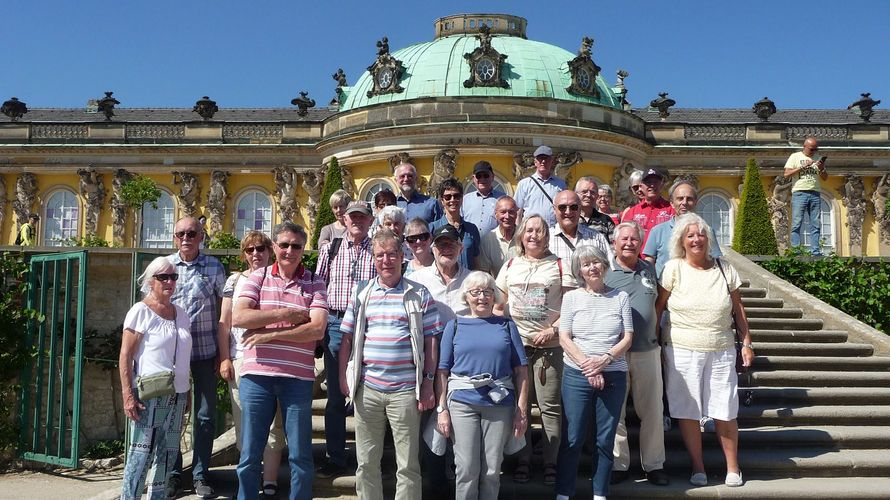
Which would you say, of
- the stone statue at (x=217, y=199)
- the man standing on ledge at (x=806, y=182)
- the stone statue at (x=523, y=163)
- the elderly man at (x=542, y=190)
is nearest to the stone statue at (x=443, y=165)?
the stone statue at (x=523, y=163)

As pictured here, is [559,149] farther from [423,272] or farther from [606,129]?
[423,272]

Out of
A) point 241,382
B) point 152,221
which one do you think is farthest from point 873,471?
point 152,221

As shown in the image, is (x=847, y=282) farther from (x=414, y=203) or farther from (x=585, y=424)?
(x=585, y=424)

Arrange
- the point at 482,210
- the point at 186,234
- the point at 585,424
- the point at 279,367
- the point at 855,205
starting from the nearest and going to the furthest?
the point at 279,367 < the point at 585,424 < the point at 186,234 < the point at 482,210 < the point at 855,205

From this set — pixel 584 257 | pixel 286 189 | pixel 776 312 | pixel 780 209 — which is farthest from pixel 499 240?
pixel 780 209

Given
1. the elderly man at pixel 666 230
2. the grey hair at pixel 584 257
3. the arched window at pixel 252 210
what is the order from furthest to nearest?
the arched window at pixel 252 210
the elderly man at pixel 666 230
the grey hair at pixel 584 257

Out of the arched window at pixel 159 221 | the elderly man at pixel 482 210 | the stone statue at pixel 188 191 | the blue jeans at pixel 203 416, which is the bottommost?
the blue jeans at pixel 203 416

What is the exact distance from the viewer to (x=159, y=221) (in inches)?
1249

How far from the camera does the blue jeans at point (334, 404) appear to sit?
6406 millimetres

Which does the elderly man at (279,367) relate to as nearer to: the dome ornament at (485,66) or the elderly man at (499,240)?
the elderly man at (499,240)

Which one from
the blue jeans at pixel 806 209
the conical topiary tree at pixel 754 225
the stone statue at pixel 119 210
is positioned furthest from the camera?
the stone statue at pixel 119 210

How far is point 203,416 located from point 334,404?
1086 millimetres

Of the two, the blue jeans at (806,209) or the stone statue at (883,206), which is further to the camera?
the stone statue at (883,206)

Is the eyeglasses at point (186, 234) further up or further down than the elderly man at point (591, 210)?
further down
